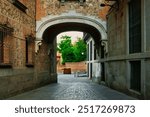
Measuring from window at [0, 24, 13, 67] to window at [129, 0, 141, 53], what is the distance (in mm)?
4621

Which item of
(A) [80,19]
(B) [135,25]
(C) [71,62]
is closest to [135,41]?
(B) [135,25]

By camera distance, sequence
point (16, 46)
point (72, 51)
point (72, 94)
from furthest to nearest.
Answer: point (72, 51)
point (72, 94)
point (16, 46)

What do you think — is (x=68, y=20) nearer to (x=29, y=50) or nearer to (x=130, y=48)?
(x=29, y=50)

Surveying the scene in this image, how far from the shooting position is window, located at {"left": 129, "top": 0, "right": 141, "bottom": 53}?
1135 centimetres

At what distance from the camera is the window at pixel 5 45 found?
11.5m

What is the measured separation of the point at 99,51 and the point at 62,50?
4543 centimetres

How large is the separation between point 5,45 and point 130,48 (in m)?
4.75

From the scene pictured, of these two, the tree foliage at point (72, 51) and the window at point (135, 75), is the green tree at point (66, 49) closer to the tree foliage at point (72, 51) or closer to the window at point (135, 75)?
the tree foliage at point (72, 51)

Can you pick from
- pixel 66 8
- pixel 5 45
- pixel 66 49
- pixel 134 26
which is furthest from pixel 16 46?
pixel 66 49

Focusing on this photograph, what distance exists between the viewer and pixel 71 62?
62.6 meters

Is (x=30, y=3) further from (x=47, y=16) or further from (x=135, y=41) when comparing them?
(x=135, y=41)

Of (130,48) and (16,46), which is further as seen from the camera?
(16,46)

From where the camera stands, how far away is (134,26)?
39.0ft

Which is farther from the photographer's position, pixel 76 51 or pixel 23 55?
pixel 76 51
